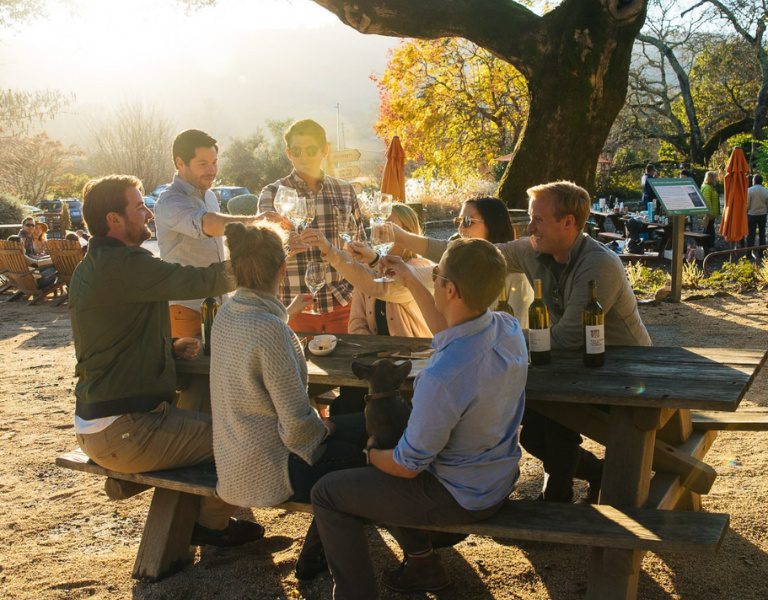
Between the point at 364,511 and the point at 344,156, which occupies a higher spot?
the point at 344,156

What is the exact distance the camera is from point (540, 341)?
10.1ft

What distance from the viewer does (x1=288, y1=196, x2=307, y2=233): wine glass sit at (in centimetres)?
340

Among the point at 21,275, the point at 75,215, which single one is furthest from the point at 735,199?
the point at 75,215

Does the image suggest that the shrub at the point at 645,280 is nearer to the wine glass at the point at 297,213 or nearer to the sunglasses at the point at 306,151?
the sunglasses at the point at 306,151

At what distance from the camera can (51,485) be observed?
4363 millimetres

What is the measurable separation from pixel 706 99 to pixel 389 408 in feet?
90.0

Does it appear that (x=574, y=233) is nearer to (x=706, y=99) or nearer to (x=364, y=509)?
(x=364, y=509)

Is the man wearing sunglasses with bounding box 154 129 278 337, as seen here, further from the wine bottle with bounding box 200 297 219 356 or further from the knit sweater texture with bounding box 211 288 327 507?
the knit sweater texture with bounding box 211 288 327 507

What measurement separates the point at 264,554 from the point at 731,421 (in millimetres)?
2223

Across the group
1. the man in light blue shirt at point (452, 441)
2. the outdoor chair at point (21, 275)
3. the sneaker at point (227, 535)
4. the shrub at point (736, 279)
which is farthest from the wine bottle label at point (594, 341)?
the outdoor chair at point (21, 275)

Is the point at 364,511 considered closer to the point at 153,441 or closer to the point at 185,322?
the point at 153,441

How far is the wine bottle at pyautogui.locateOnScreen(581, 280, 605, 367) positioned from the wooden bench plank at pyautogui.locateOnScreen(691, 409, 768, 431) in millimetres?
899

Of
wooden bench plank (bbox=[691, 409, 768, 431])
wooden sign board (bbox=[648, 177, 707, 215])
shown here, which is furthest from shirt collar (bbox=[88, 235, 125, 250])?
wooden sign board (bbox=[648, 177, 707, 215])

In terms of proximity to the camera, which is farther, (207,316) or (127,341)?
(207,316)
